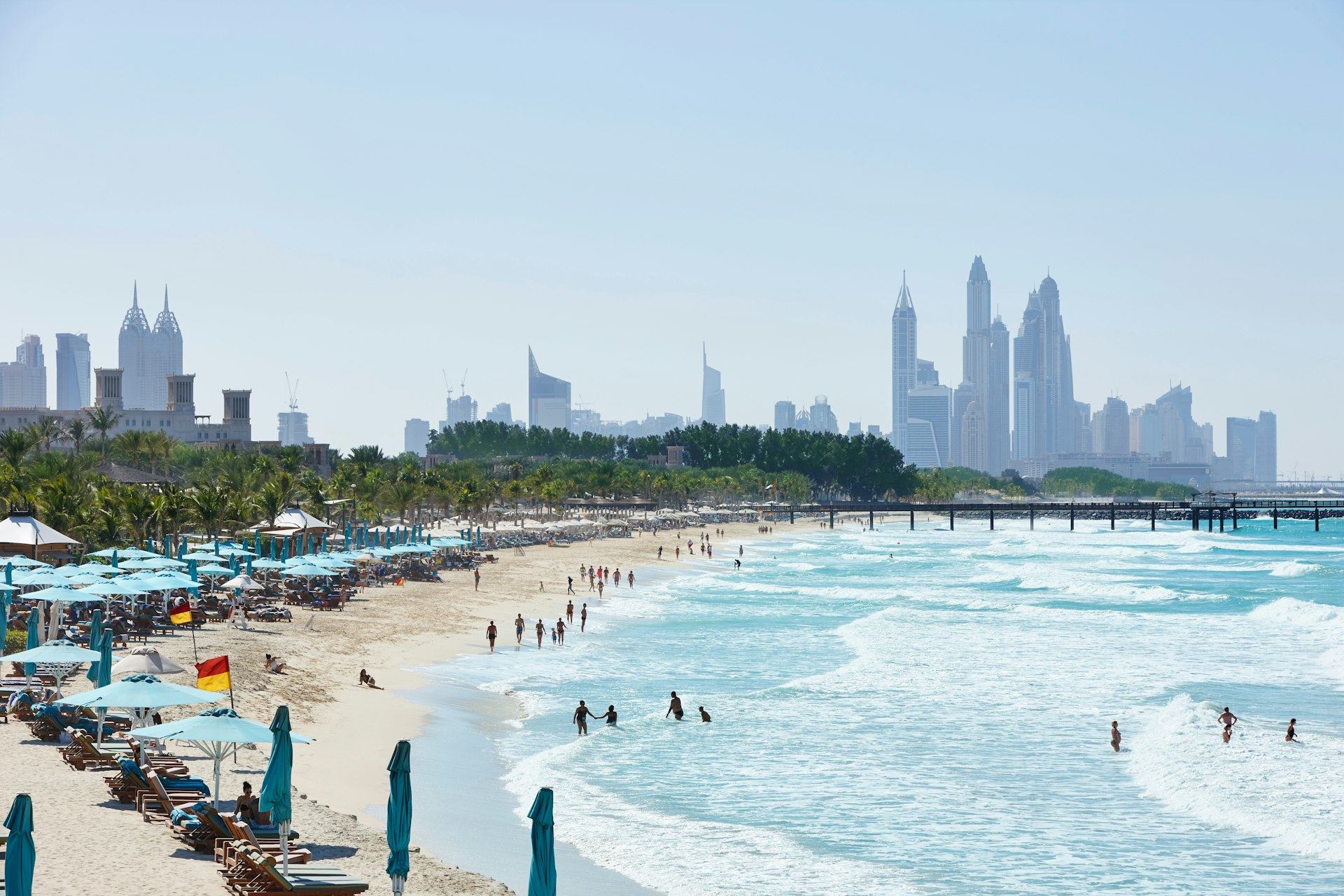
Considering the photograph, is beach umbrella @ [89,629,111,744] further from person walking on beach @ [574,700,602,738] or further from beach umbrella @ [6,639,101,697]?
person walking on beach @ [574,700,602,738]

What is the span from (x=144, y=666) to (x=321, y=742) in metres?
5.65

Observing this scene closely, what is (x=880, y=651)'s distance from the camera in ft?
118

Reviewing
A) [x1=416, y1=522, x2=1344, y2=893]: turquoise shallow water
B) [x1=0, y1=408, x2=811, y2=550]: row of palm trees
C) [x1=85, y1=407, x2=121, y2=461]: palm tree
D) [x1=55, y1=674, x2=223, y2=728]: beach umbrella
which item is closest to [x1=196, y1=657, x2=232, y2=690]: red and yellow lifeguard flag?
[x1=55, y1=674, x2=223, y2=728]: beach umbrella

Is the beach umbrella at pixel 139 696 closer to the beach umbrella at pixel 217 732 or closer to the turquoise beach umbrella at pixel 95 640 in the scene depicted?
the beach umbrella at pixel 217 732

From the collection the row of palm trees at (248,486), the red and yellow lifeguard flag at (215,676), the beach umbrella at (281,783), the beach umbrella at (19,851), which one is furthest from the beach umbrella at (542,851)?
the row of palm trees at (248,486)

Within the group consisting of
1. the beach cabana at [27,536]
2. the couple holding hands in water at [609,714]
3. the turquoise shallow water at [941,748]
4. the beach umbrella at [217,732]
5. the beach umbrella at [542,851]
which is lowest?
the turquoise shallow water at [941,748]

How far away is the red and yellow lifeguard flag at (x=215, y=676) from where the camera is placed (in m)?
14.9

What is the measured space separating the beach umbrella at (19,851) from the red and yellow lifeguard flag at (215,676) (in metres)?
4.77

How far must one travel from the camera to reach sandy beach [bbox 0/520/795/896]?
1325cm

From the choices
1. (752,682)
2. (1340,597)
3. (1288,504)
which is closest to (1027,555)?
(1340,597)

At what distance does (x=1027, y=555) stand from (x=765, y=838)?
7534 cm

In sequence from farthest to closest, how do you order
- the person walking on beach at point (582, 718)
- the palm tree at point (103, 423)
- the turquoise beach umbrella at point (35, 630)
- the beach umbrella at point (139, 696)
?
the palm tree at point (103, 423), the turquoise beach umbrella at point (35, 630), the person walking on beach at point (582, 718), the beach umbrella at point (139, 696)

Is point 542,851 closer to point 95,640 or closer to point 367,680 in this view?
point 95,640

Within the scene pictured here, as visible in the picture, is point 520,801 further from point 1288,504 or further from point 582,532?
point 1288,504
